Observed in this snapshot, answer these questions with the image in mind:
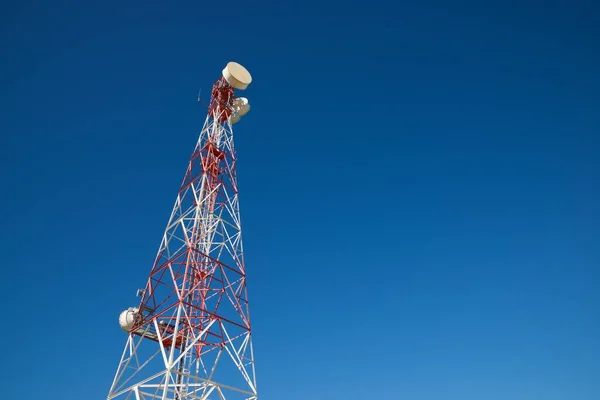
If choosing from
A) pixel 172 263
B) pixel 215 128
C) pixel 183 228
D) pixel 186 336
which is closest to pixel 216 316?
pixel 186 336

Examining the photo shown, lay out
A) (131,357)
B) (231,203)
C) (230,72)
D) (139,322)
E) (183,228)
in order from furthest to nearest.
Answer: (230,72)
(231,203)
(183,228)
(139,322)
(131,357)

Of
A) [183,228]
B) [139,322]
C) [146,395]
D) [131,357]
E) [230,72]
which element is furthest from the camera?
[230,72]

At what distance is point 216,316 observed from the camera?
93.5 feet

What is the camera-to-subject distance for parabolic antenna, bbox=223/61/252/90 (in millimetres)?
37312

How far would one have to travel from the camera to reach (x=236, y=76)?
123ft

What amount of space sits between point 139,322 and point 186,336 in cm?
330

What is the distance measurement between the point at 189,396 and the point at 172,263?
807cm

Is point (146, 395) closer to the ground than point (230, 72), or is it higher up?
closer to the ground

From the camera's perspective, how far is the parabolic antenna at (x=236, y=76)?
37.3m

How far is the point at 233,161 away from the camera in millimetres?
36344

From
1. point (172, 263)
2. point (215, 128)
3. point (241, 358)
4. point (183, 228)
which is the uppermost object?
point (215, 128)

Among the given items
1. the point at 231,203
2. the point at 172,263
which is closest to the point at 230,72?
the point at 231,203

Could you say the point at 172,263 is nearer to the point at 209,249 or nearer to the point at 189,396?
the point at 209,249

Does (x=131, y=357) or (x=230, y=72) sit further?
(x=230, y=72)
